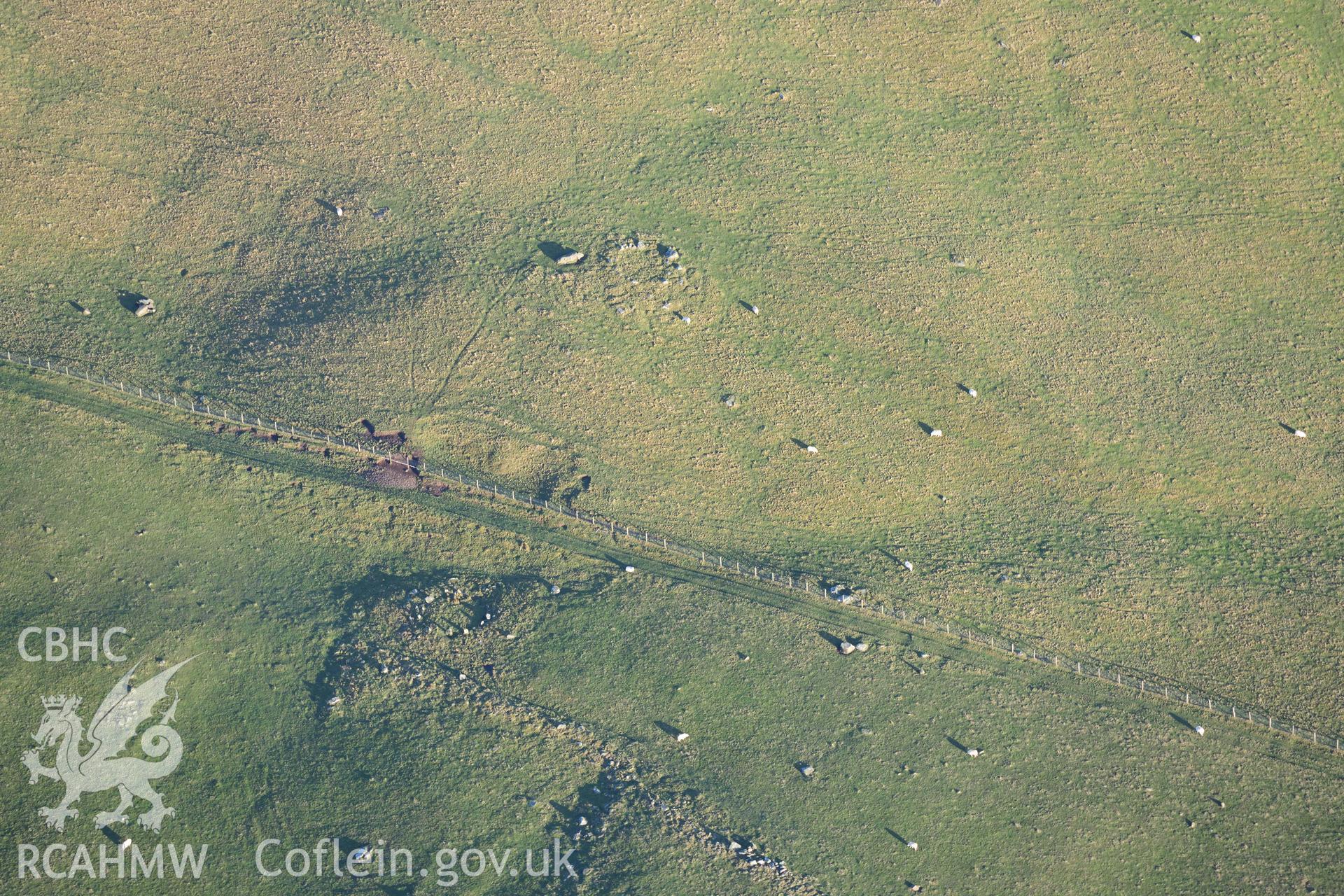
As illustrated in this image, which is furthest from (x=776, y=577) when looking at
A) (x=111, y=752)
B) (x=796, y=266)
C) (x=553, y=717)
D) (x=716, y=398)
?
(x=111, y=752)

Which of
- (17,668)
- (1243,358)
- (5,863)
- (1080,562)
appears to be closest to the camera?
(5,863)

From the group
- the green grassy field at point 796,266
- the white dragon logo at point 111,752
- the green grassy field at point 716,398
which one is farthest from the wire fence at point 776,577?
the white dragon logo at point 111,752

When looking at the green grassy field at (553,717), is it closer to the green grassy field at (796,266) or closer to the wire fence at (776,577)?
the wire fence at (776,577)

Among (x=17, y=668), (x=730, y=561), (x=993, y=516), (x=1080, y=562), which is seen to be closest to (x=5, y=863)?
(x=17, y=668)

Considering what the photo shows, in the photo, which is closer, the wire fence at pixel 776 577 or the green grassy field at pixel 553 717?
the green grassy field at pixel 553 717

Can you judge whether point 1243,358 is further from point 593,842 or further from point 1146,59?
point 593,842

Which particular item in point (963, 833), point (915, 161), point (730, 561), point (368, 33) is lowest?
point (963, 833)

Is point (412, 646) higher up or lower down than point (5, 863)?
higher up

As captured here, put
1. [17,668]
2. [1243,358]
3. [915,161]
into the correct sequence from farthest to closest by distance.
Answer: [915,161] → [1243,358] → [17,668]

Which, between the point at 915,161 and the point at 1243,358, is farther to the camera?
the point at 915,161
